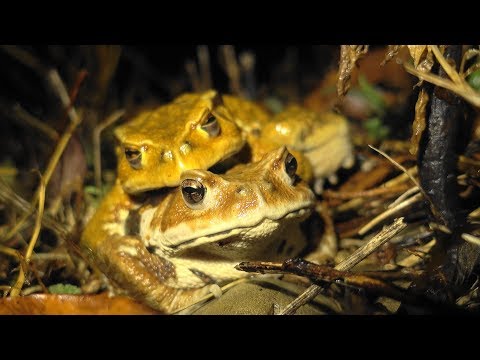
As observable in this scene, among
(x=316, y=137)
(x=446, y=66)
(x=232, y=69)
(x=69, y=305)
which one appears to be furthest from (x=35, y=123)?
(x=446, y=66)

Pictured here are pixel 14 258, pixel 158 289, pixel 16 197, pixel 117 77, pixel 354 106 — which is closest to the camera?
pixel 158 289

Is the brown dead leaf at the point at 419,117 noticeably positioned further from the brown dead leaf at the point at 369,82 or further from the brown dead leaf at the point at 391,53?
the brown dead leaf at the point at 369,82

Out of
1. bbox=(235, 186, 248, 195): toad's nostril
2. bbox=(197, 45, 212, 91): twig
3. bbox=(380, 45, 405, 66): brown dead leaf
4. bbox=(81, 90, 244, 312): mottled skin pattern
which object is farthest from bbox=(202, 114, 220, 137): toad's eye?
bbox=(197, 45, 212, 91): twig

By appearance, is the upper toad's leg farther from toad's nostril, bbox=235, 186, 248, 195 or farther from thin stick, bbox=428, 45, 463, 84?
thin stick, bbox=428, 45, 463, 84

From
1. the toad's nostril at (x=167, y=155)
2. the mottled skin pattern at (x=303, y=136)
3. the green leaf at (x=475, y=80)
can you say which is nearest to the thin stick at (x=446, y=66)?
the green leaf at (x=475, y=80)

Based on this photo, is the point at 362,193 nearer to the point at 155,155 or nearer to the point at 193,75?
the point at 155,155
